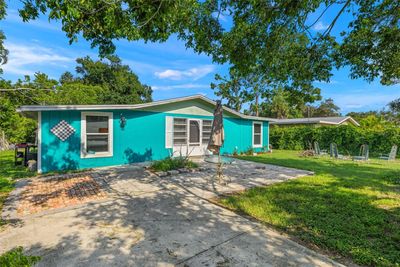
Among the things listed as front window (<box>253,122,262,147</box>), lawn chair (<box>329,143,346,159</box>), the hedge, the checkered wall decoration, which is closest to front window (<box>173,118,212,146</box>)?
front window (<box>253,122,262,147</box>)

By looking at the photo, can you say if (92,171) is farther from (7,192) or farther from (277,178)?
(277,178)

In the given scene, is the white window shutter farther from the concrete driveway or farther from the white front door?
the concrete driveway

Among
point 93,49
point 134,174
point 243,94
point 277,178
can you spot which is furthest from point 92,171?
point 277,178

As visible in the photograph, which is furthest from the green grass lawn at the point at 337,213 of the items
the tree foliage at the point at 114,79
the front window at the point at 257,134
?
the tree foliage at the point at 114,79

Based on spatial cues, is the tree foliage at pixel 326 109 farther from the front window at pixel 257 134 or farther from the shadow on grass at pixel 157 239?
the shadow on grass at pixel 157 239

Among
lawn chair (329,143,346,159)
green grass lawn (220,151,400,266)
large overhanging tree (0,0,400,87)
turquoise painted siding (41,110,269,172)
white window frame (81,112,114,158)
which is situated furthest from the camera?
lawn chair (329,143,346,159)

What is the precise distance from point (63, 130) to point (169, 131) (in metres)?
4.59

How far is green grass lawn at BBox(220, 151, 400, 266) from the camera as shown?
113 inches

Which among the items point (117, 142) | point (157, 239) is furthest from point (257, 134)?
point (157, 239)

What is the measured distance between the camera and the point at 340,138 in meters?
15.6

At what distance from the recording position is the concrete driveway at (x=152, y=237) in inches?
Result: 101

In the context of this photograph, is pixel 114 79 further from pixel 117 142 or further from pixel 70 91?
pixel 117 142

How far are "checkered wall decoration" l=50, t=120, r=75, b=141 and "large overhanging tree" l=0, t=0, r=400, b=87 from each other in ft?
15.3

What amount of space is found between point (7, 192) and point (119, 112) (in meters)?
4.72
